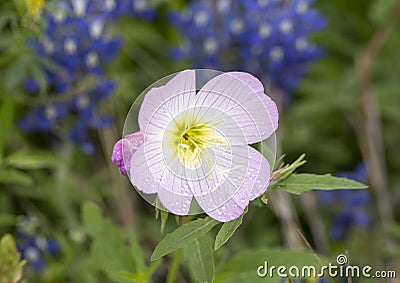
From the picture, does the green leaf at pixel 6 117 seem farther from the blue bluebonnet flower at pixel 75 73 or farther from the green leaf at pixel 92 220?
the green leaf at pixel 92 220

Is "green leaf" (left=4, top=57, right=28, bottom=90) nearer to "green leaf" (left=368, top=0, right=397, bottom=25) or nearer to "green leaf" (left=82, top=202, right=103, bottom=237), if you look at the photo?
"green leaf" (left=82, top=202, right=103, bottom=237)

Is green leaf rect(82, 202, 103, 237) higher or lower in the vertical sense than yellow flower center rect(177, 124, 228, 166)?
lower


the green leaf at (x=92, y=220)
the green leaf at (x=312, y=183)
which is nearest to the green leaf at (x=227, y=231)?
the green leaf at (x=312, y=183)

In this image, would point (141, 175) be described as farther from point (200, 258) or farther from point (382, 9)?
point (382, 9)

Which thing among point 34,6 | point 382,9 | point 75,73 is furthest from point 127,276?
point 382,9

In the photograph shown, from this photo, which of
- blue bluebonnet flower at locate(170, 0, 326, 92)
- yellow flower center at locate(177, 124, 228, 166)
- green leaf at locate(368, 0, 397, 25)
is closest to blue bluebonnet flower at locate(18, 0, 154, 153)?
blue bluebonnet flower at locate(170, 0, 326, 92)
